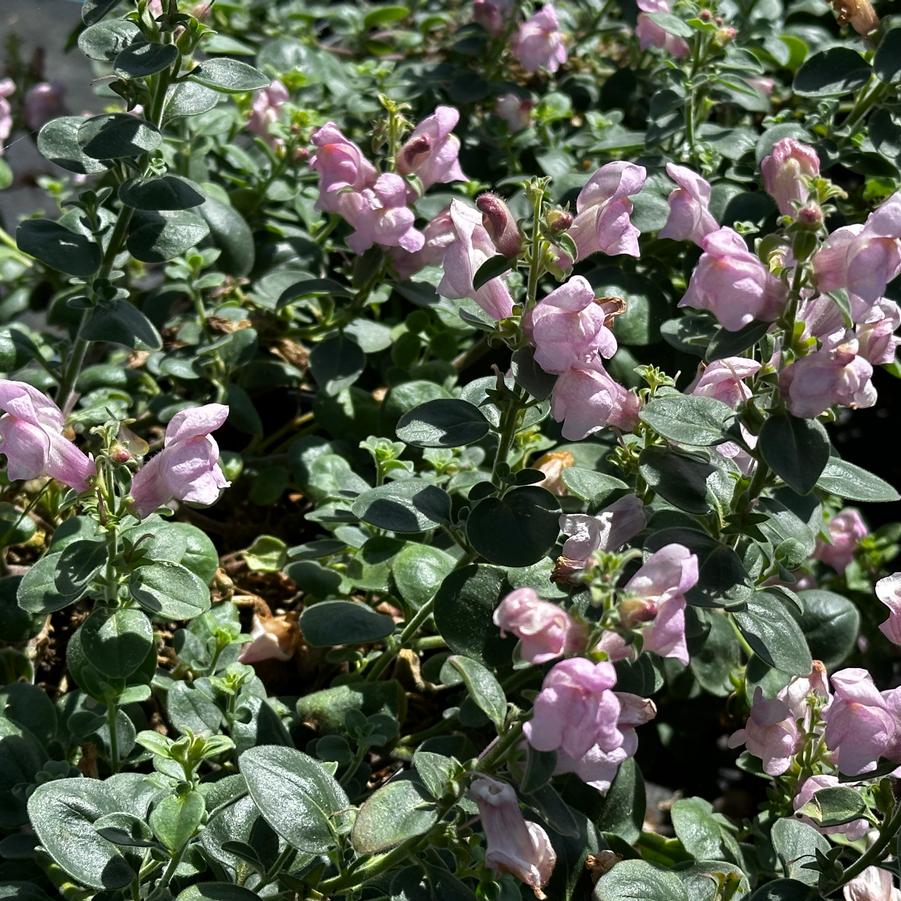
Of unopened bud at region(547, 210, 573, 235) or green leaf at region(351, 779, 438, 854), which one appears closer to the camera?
green leaf at region(351, 779, 438, 854)

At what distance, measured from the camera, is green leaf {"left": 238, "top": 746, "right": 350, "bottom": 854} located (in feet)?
3.81

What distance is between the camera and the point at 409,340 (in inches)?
80.2

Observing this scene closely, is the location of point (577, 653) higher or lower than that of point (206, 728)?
higher

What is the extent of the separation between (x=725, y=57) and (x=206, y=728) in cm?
145

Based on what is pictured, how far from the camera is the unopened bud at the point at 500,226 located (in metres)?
Answer: 1.28

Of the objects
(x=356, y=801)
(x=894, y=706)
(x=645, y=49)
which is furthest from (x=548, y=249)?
(x=645, y=49)

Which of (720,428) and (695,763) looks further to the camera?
(695,763)

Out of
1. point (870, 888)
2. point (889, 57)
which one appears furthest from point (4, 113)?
point (870, 888)

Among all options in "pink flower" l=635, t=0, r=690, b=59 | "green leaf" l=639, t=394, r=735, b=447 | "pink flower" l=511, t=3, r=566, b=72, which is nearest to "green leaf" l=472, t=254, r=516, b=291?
"green leaf" l=639, t=394, r=735, b=447

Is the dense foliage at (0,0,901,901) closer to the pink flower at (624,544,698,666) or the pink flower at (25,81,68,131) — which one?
the pink flower at (624,544,698,666)

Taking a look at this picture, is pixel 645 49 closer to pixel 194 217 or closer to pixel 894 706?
pixel 194 217

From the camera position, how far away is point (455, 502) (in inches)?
68.9

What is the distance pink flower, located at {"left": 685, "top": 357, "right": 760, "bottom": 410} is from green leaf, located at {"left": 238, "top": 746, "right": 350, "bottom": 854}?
580 mm

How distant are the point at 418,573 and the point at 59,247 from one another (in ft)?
2.18
